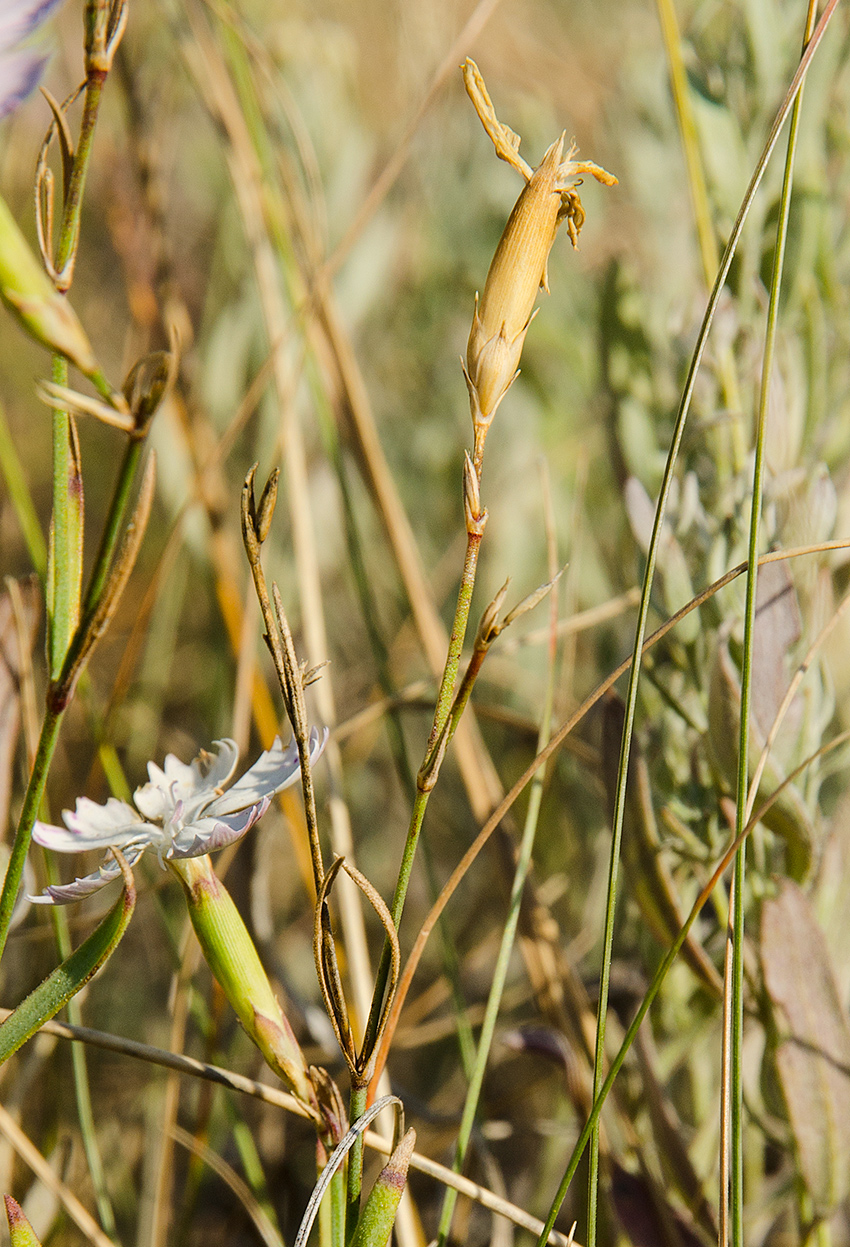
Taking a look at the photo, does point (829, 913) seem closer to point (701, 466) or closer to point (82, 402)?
point (701, 466)

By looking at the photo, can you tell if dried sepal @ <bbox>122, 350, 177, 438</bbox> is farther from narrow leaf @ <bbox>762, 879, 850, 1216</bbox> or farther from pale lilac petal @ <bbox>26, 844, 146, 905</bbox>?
narrow leaf @ <bbox>762, 879, 850, 1216</bbox>

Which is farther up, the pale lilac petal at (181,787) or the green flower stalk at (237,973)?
the pale lilac petal at (181,787)

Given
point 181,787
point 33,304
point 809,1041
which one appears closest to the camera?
point 33,304

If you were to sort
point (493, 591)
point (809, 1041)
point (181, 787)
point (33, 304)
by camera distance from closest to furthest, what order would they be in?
point (33, 304)
point (181, 787)
point (809, 1041)
point (493, 591)

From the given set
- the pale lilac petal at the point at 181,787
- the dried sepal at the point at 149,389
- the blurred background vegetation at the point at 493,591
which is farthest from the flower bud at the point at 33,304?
the blurred background vegetation at the point at 493,591

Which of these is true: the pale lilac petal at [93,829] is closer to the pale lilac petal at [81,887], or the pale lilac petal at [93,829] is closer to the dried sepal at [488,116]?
the pale lilac petal at [81,887]

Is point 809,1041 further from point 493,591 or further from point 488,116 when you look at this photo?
point 493,591

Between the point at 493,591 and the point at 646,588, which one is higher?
the point at 493,591

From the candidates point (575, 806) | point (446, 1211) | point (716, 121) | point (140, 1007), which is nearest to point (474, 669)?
point (446, 1211)

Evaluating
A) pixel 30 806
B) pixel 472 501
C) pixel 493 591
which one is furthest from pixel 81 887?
pixel 493 591
